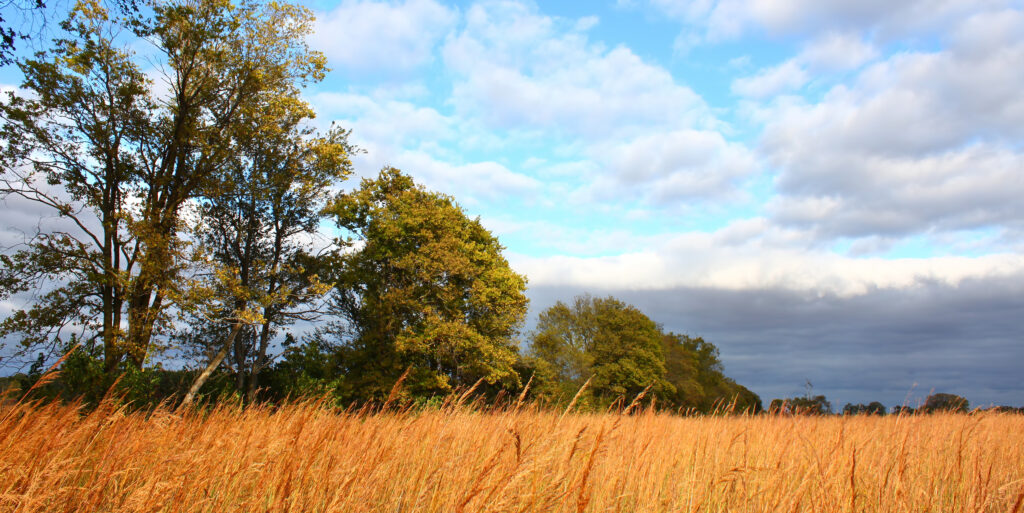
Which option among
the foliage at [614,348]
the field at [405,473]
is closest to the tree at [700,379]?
the foliage at [614,348]

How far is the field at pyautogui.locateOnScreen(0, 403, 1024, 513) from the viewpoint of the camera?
3.53 m

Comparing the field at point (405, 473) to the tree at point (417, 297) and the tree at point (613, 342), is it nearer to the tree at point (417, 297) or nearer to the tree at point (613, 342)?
the tree at point (417, 297)

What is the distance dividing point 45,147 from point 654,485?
20640 mm

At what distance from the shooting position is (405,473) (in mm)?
4785

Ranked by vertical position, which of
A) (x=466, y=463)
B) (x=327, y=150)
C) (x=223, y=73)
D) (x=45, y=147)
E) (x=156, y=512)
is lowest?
(x=156, y=512)

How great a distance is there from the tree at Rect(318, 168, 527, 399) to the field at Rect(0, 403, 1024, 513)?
16.7 meters

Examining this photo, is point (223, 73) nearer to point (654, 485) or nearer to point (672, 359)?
point (654, 485)

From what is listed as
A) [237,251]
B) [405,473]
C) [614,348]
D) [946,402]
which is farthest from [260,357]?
[614,348]

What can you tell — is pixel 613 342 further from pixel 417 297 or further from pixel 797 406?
pixel 797 406

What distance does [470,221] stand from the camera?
27531 mm

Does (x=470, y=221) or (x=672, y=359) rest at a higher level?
(x=470, y=221)

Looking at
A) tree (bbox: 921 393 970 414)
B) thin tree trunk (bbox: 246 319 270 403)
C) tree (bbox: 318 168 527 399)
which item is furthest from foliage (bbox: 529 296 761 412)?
tree (bbox: 921 393 970 414)

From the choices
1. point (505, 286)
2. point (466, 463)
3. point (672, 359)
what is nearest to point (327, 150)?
point (505, 286)

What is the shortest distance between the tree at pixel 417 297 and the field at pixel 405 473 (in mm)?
16659
